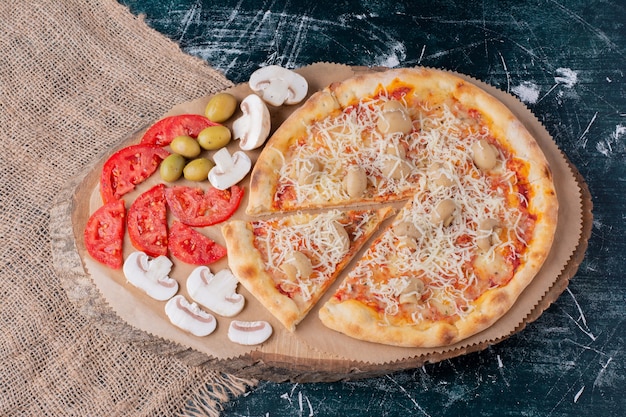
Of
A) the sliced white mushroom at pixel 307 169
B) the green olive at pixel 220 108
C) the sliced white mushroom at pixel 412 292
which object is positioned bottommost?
the sliced white mushroom at pixel 412 292

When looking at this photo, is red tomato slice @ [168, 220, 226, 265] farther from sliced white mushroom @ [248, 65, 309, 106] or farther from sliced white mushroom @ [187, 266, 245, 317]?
sliced white mushroom @ [248, 65, 309, 106]

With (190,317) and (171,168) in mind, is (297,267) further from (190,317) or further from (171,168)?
(171,168)

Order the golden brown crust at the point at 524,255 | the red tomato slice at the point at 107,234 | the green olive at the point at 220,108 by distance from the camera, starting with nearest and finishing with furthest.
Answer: the golden brown crust at the point at 524,255
the red tomato slice at the point at 107,234
the green olive at the point at 220,108

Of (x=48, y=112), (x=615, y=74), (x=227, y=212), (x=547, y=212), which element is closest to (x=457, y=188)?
(x=547, y=212)

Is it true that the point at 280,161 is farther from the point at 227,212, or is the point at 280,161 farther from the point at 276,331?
the point at 276,331

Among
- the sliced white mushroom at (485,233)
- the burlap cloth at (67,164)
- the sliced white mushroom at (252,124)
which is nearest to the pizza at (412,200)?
the sliced white mushroom at (485,233)

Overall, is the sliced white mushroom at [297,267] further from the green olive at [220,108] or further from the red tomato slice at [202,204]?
the green olive at [220,108]
